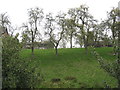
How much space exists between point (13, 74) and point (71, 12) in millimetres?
53875

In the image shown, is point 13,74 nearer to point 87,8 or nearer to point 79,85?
point 79,85

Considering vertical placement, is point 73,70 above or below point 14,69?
below

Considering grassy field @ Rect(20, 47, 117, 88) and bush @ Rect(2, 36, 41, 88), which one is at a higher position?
bush @ Rect(2, 36, 41, 88)

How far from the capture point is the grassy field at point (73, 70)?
46.0 m

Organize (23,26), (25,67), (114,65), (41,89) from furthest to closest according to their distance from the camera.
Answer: (23,26), (41,89), (25,67), (114,65)

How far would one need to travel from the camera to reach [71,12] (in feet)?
240

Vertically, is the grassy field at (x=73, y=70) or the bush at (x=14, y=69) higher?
the bush at (x=14, y=69)

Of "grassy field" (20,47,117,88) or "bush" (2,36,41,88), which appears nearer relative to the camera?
"bush" (2,36,41,88)

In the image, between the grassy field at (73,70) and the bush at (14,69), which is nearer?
the bush at (14,69)

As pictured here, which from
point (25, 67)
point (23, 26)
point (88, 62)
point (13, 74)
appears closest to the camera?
point (13, 74)

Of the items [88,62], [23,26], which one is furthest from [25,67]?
[23,26]

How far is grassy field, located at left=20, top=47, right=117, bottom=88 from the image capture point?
151ft

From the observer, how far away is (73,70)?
5709 centimetres

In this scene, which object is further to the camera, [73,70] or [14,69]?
[73,70]
